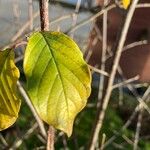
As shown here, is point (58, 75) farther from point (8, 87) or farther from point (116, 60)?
point (116, 60)

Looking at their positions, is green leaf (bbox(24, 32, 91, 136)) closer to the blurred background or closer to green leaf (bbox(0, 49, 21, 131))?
green leaf (bbox(0, 49, 21, 131))

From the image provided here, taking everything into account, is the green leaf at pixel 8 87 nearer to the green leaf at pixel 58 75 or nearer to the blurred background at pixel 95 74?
the green leaf at pixel 58 75

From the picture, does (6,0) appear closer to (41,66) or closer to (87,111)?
(87,111)

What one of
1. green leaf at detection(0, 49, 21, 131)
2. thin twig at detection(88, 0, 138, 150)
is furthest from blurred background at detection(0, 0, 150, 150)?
green leaf at detection(0, 49, 21, 131)

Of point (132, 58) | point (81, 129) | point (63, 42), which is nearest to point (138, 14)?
point (132, 58)

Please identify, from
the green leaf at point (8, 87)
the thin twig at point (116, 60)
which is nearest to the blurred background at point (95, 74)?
the thin twig at point (116, 60)
